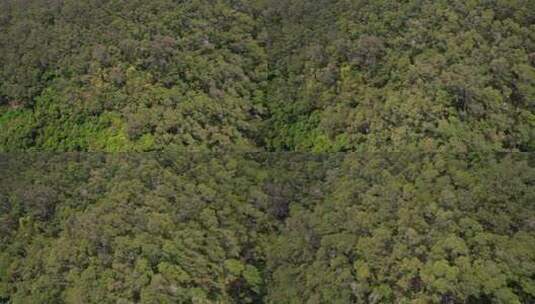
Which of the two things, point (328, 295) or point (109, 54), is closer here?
point (328, 295)

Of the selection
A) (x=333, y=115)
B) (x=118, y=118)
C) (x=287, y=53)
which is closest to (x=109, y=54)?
(x=118, y=118)

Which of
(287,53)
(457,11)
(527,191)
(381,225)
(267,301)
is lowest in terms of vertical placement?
(267,301)

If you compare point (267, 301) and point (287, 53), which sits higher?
point (287, 53)

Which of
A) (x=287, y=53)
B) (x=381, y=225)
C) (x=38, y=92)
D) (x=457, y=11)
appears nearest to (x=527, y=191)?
(x=381, y=225)

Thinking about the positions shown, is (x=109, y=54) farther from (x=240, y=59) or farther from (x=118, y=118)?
(x=240, y=59)

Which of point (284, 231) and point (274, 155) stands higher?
point (274, 155)

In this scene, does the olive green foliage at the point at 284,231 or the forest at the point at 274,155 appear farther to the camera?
the forest at the point at 274,155

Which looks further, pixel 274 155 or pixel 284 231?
pixel 284 231

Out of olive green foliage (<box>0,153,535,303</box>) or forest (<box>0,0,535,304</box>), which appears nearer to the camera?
olive green foliage (<box>0,153,535,303</box>)
